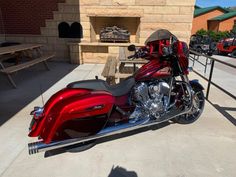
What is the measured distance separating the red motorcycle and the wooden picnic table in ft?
8.30

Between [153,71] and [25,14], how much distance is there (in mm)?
5959

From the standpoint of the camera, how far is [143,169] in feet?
6.90

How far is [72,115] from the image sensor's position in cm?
199

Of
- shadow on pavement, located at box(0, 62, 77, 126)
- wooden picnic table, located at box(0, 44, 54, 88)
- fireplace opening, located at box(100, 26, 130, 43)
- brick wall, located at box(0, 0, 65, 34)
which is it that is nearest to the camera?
shadow on pavement, located at box(0, 62, 77, 126)

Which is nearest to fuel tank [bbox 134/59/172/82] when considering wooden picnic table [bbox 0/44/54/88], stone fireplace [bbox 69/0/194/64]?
wooden picnic table [bbox 0/44/54/88]

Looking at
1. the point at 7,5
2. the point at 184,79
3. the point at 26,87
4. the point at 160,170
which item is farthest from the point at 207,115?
the point at 7,5

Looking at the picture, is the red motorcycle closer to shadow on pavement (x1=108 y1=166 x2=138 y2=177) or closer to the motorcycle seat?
the motorcycle seat

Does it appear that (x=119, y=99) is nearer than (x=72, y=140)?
No

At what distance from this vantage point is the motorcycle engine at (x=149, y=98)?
2471 millimetres

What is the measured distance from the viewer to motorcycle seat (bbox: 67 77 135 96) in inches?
86.0

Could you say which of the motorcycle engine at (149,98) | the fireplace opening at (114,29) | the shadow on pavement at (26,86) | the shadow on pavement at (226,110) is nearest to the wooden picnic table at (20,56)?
the shadow on pavement at (26,86)

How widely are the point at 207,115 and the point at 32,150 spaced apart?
2.47 m

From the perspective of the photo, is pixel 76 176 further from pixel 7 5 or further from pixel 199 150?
pixel 7 5

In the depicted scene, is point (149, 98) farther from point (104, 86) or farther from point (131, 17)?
point (131, 17)
